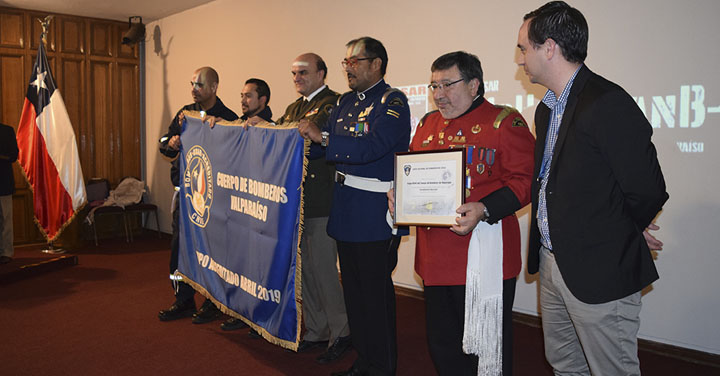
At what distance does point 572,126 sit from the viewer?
1604mm

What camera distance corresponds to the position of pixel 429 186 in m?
1.99

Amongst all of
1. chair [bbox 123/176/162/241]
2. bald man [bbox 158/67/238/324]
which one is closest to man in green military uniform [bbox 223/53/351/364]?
bald man [bbox 158/67/238/324]

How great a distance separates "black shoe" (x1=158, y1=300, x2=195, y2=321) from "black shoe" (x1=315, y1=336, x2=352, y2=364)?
1.39m

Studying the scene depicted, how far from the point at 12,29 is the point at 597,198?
7.74m

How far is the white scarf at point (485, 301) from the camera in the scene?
79.4 inches

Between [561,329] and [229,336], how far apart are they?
8.18ft

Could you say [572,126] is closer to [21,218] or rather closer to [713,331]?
[713,331]

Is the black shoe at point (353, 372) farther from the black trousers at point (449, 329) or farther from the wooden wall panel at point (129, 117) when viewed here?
the wooden wall panel at point (129, 117)

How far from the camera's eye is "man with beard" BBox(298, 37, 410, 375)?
262 cm

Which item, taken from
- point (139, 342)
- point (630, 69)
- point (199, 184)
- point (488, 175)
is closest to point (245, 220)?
point (199, 184)

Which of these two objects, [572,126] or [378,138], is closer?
[572,126]

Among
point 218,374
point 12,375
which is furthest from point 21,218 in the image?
point 218,374

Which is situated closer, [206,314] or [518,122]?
[518,122]

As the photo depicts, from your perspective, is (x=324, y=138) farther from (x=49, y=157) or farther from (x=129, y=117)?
(x=129, y=117)
